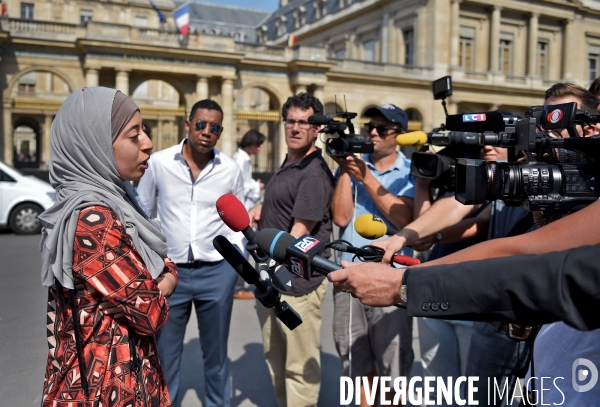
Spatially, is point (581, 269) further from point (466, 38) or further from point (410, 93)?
point (466, 38)

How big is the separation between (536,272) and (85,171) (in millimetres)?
1697

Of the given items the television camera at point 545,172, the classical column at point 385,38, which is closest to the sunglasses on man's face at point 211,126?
the television camera at point 545,172

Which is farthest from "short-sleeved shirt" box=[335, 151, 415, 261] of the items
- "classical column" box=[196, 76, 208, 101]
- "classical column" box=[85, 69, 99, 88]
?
"classical column" box=[196, 76, 208, 101]

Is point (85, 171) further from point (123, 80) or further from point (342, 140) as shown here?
point (123, 80)

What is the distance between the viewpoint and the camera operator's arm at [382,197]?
349cm

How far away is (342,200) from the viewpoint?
3.62 meters

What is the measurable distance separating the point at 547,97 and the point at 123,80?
2428 cm

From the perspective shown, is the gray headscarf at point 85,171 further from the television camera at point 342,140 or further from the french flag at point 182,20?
the french flag at point 182,20

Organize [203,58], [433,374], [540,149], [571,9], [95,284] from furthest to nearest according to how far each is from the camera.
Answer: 1. [571,9]
2. [203,58]
3. [433,374]
4. [540,149]
5. [95,284]

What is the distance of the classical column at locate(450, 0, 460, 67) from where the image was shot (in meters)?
34.8

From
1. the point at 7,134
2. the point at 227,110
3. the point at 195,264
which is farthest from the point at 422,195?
the point at 7,134

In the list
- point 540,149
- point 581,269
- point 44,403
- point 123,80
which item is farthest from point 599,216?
point 123,80

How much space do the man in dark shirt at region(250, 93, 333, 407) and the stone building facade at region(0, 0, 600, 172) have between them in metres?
22.0

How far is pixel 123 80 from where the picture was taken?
24734 mm
